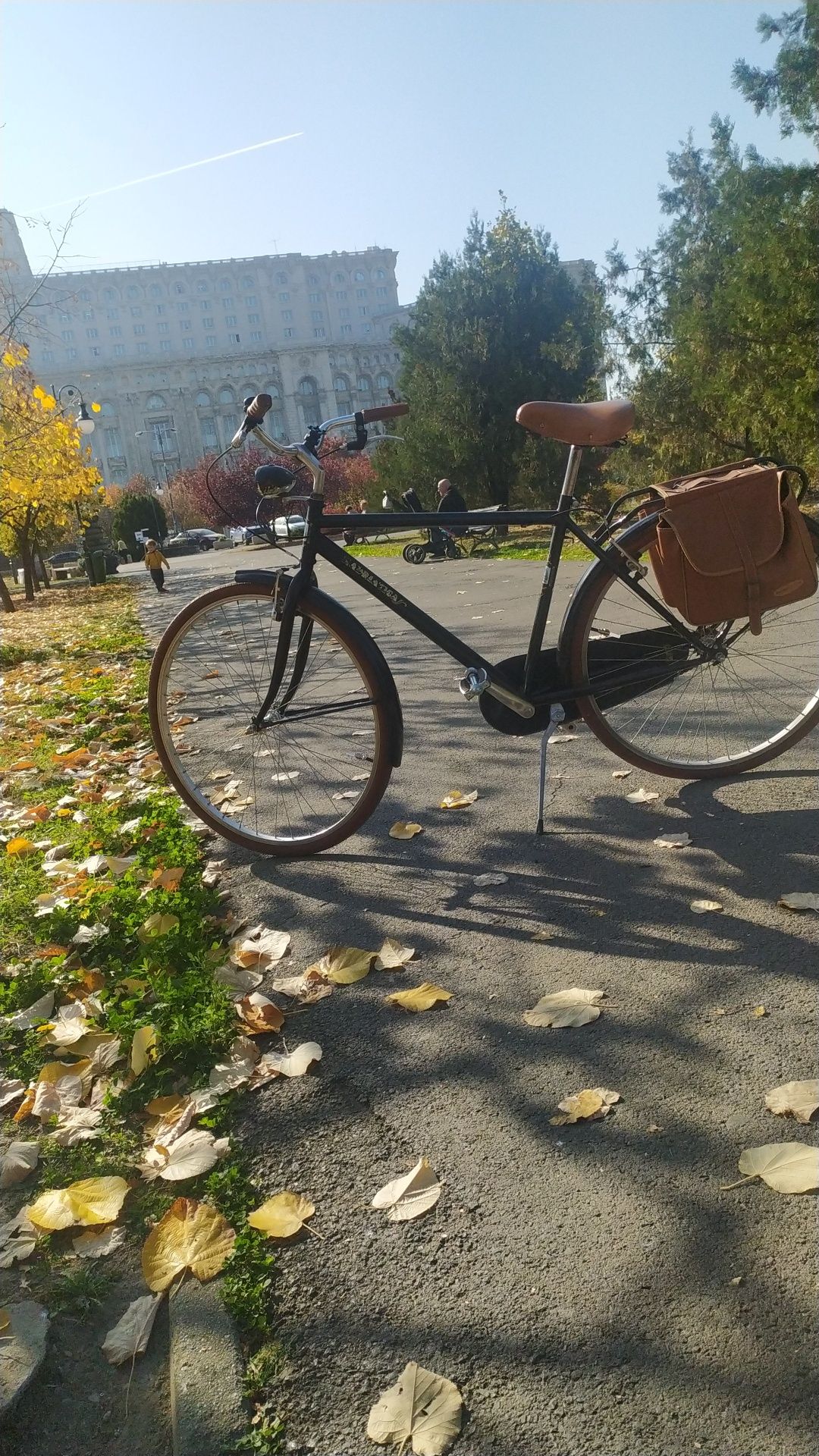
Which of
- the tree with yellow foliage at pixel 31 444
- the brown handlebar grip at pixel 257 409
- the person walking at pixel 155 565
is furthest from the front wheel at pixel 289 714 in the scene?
the person walking at pixel 155 565

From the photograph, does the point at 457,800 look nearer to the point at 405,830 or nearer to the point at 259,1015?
the point at 405,830

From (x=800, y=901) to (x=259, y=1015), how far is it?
1396 millimetres

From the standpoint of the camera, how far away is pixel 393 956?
2805 millimetres

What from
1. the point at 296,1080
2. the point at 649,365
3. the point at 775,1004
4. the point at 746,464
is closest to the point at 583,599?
the point at 746,464

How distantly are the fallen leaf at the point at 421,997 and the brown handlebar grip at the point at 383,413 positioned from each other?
170cm

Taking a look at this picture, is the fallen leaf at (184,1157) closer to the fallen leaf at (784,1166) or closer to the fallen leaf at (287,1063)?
the fallen leaf at (287,1063)

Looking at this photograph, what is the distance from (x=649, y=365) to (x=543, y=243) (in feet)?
17.3

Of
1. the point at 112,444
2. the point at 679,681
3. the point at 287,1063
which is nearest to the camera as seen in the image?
the point at 287,1063

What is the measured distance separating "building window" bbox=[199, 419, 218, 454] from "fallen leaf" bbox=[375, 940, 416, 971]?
139458 millimetres

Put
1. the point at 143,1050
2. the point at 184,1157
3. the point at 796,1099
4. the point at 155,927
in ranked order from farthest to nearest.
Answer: the point at 155,927 → the point at 143,1050 → the point at 184,1157 → the point at 796,1099

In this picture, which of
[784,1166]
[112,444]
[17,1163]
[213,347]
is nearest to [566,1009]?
[784,1166]

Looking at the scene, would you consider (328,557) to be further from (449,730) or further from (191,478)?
(191,478)

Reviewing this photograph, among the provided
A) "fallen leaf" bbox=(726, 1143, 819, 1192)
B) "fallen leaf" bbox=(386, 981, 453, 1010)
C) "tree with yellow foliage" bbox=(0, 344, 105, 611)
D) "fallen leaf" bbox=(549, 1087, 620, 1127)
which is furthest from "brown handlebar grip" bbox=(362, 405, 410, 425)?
"tree with yellow foliage" bbox=(0, 344, 105, 611)

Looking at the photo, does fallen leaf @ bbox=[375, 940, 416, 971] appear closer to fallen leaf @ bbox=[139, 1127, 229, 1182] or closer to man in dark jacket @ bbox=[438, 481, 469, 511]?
fallen leaf @ bbox=[139, 1127, 229, 1182]
